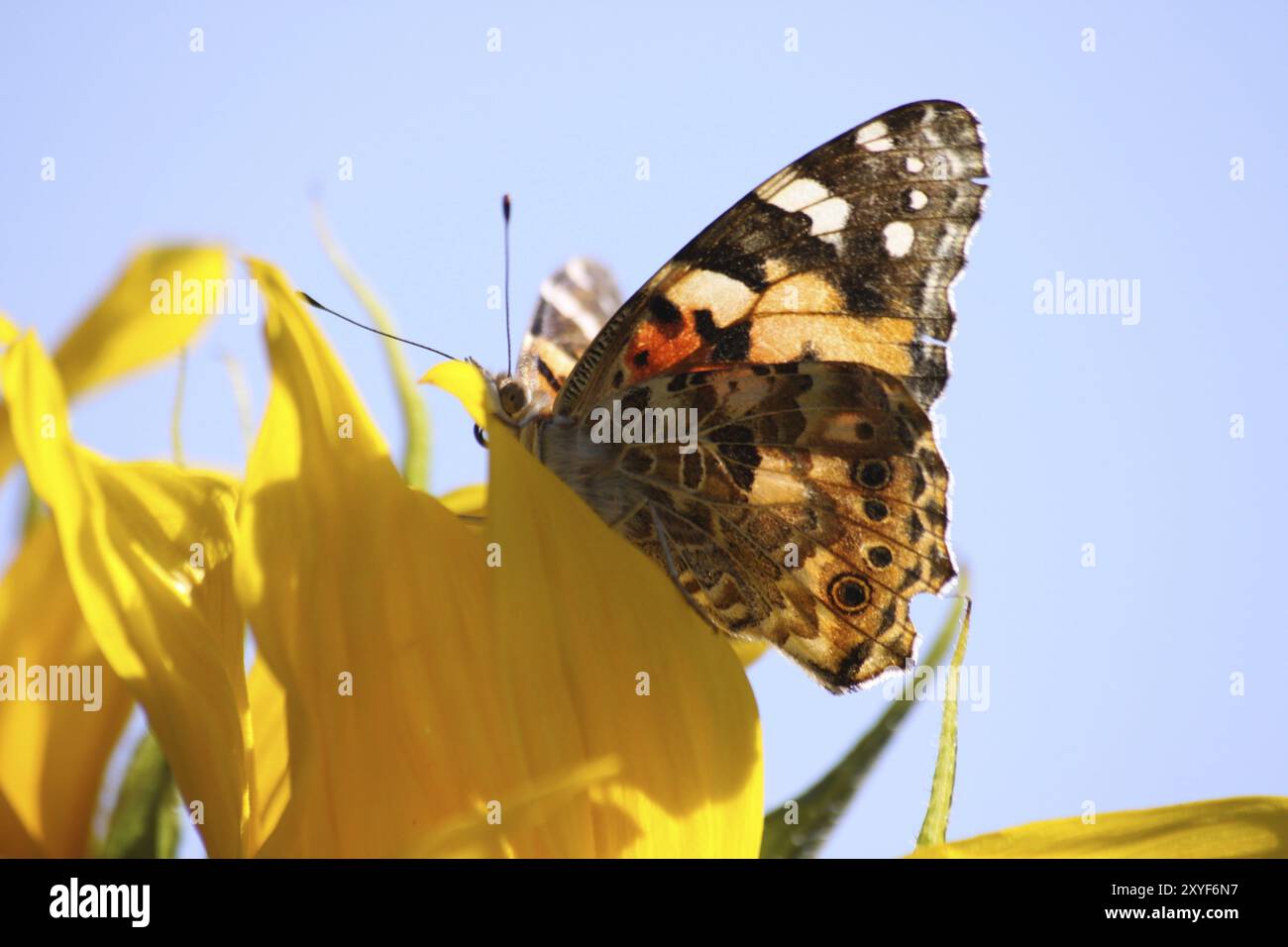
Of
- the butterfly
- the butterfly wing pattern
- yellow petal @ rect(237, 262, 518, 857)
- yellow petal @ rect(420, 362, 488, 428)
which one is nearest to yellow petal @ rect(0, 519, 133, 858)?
yellow petal @ rect(237, 262, 518, 857)

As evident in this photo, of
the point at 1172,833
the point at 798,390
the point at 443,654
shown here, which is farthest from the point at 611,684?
the point at 798,390

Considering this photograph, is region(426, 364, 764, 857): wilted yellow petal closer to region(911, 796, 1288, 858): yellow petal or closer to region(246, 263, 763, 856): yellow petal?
region(246, 263, 763, 856): yellow petal

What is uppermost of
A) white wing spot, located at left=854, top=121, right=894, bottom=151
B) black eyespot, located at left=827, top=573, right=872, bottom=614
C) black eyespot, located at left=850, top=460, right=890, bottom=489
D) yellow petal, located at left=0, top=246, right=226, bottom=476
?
white wing spot, located at left=854, top=121, right=894, bottom=151

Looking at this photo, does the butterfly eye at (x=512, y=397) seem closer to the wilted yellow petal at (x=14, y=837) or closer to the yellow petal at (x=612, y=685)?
the yellow petal at (x=612, y=685)

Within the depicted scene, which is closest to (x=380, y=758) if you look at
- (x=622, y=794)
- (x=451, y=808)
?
(x=451, y=808)

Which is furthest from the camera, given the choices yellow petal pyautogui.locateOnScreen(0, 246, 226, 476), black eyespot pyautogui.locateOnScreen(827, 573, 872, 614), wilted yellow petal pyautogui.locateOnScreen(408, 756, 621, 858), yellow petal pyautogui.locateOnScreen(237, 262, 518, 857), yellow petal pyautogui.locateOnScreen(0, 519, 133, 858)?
black eyespot pyautogui.locateOnScreen(827, 573, 872, 614)
